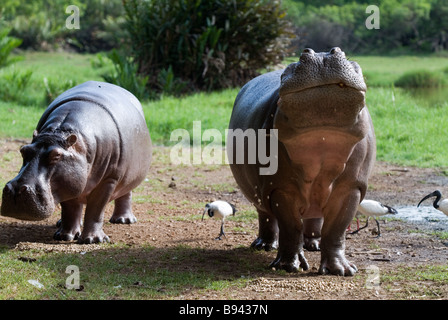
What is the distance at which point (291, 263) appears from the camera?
4789 millimetres

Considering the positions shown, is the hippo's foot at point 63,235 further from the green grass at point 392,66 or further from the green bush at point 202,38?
the green grass at point 392,66

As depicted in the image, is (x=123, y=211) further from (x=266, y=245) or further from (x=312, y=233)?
(x=312, y=233)

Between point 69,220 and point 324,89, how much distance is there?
2.66 meters

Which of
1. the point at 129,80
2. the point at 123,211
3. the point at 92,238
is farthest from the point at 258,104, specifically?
the point at 129,80

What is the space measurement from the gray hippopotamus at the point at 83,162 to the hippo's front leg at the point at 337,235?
1.84m

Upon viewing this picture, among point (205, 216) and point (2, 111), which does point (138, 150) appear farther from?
point (2, 111)

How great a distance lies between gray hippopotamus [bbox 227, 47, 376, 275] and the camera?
4027 mm

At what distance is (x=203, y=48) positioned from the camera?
1420 cm

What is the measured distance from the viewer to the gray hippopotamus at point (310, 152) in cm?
403

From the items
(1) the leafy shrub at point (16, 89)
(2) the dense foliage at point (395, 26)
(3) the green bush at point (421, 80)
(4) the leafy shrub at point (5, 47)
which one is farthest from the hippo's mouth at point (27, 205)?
(2) the dense foliage at point (395, 26)

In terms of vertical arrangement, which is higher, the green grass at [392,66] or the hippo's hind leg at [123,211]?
the hippo's hind leg at [123,211]

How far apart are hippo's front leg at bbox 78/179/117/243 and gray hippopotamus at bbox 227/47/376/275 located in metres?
1.04

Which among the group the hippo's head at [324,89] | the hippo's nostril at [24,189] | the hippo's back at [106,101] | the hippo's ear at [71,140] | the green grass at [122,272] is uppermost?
the hippo's head at [324,89]
